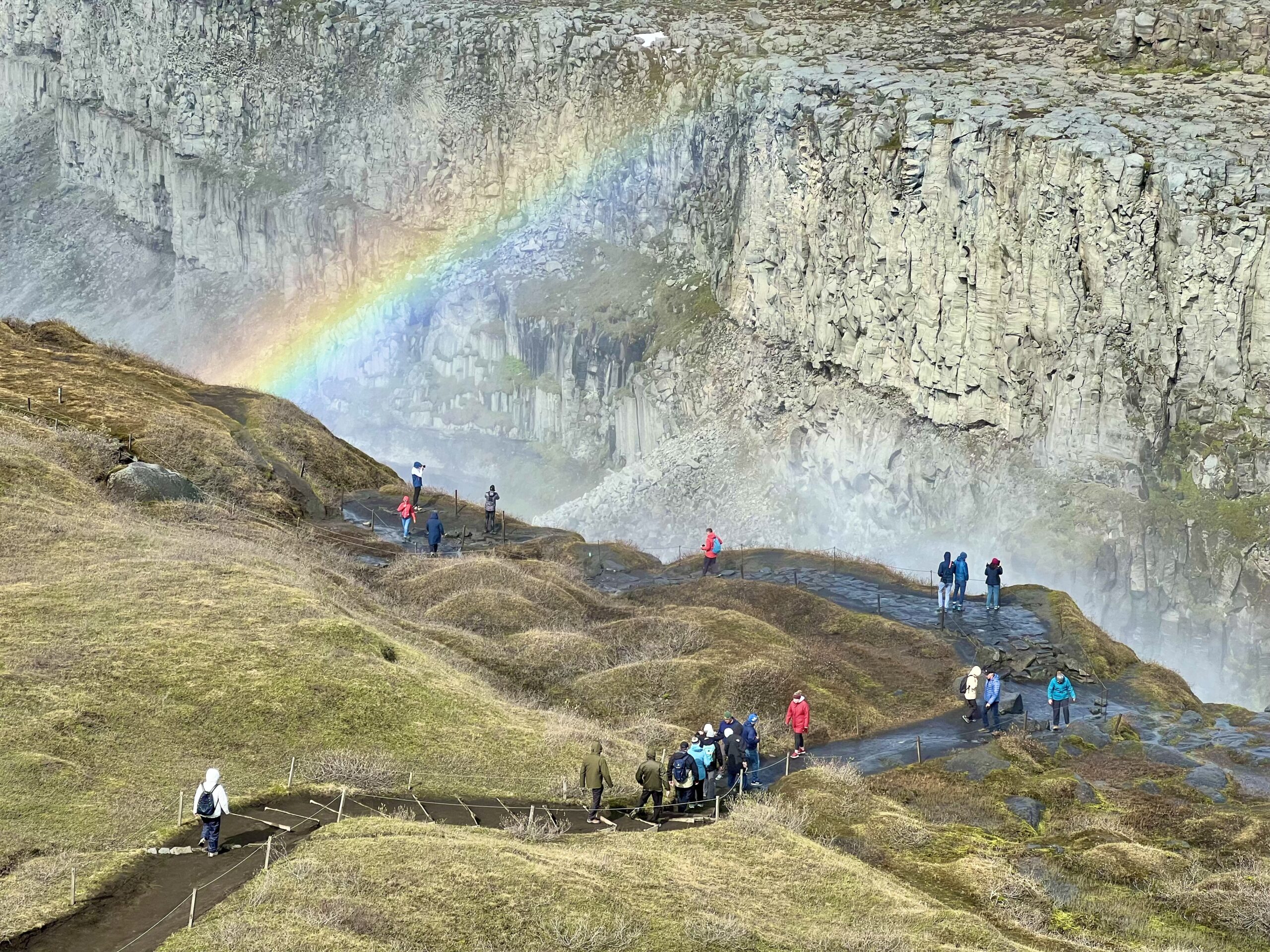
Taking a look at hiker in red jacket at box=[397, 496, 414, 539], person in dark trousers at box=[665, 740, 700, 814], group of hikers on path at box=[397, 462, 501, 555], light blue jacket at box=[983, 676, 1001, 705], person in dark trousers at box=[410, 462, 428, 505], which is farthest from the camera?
person in dark trousers at box=[410, 462, 428, 505]

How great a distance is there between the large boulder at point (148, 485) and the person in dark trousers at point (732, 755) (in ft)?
82.9

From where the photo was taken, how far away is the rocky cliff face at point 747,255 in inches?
2987

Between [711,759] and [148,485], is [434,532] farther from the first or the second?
[711,759]

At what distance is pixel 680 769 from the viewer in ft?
93.0

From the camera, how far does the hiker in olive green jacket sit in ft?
86.8

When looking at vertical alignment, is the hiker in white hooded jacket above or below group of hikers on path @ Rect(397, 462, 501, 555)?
above

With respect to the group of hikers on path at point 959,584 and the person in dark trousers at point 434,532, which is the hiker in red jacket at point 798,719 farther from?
the person in dark trousers at point 434,532

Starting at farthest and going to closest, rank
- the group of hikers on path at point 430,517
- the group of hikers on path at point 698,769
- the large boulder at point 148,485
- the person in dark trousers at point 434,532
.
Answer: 1. the group of hikers on path at point 430,517
2. the person in dark trousers at point 434,532
3. the large boulder at point 148,485
4. the group of hikers on path at point 698,769

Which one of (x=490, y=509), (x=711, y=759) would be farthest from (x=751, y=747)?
(x=490, y=509)

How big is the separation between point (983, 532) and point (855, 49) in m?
38.4

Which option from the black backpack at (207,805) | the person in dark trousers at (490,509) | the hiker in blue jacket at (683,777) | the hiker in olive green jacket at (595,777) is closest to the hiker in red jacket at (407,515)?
the person in dark trousers at (490,509)

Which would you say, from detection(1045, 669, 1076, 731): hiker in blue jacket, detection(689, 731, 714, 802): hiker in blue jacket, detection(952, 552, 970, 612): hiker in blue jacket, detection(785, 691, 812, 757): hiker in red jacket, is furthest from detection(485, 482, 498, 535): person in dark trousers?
detection(689, 731, 714, 802): hiker in blue jacket

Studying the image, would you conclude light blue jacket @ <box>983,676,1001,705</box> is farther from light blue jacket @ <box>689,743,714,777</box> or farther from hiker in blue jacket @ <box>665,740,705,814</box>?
hiker in blue jacket @ <box>665,740,705,814</box>

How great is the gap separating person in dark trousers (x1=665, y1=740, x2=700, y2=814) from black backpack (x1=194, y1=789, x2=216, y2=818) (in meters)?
9.99
